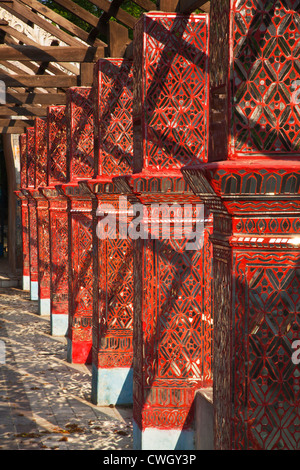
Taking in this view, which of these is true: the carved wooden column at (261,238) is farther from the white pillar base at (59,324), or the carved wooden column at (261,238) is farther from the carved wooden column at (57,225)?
the white pillar base at (59,324)

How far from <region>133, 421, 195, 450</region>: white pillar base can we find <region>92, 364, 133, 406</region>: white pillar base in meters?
2.47

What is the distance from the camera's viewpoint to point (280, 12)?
3.53 meters

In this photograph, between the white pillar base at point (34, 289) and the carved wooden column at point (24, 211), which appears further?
the carved wooden column at point (24, 211)

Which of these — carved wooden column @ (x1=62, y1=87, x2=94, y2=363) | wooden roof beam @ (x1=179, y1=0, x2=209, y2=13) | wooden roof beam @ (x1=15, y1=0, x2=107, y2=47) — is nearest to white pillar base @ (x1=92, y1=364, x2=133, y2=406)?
carved wooden column @ (x1=62, y1=87, x2=94, y2=363)

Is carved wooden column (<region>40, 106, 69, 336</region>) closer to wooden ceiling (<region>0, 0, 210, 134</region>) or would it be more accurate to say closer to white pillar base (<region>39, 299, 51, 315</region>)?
wooden ceiling (<region>0, 0, 210, 134</region>)

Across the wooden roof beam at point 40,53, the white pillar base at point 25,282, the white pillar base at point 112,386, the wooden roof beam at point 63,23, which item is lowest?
the white pillar base at point 25,282

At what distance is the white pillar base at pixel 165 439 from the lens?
19.5 ft

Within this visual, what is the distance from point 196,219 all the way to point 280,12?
8.73ft

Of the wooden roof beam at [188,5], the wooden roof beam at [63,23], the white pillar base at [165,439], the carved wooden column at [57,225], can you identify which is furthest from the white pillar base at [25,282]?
the wooden roof beam at [188,5]

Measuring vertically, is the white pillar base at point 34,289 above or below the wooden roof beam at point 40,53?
below

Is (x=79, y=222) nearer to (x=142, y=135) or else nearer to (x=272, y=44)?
(x=142, y=135)

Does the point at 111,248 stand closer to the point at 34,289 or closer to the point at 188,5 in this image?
the point at 188,5

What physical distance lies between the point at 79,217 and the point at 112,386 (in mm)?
2887
